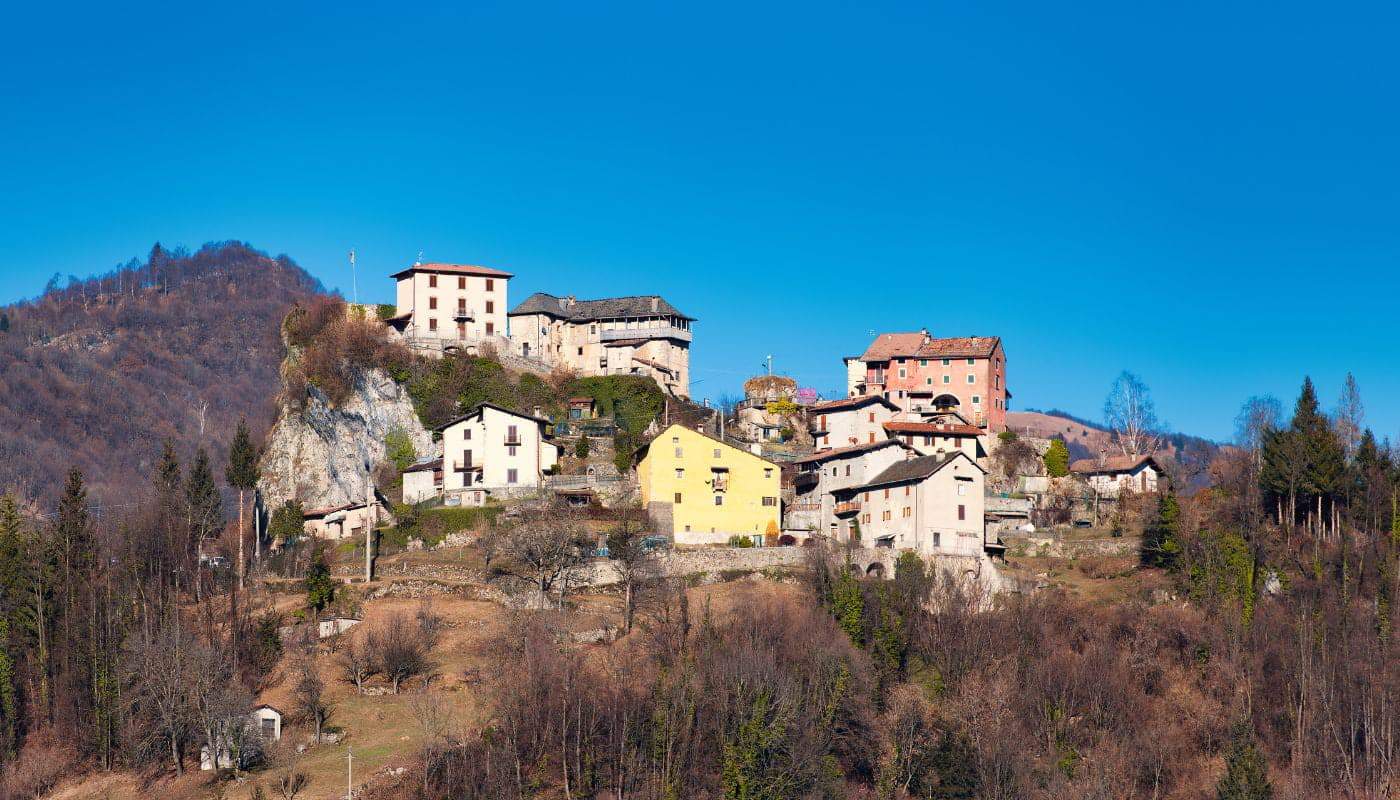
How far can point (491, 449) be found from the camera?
84.2 meters

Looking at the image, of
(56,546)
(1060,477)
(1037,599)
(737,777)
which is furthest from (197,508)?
(1060,477)

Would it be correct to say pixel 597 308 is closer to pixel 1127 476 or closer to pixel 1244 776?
pixel 1127 476

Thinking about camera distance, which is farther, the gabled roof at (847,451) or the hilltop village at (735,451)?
the gabled roof at (847,451)

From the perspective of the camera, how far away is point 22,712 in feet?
222

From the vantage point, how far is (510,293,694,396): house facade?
334 ft

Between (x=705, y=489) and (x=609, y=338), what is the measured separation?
2466 centimetres

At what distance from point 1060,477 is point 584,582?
102ft

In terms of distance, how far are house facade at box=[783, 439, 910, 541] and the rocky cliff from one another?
802 inches

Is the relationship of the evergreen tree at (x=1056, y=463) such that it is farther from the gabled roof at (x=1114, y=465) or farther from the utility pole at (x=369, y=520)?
the utility pole at (x=369, y=520)

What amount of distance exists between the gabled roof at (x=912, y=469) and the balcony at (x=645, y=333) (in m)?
22.5

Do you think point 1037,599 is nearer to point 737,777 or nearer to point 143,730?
point 737,777

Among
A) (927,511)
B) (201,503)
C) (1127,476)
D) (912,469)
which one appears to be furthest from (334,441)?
(1127,476)

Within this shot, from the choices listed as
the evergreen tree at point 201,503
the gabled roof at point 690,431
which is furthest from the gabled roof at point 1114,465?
the evergreen tree at point 201,503

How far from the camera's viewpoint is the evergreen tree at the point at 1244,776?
6219cm
